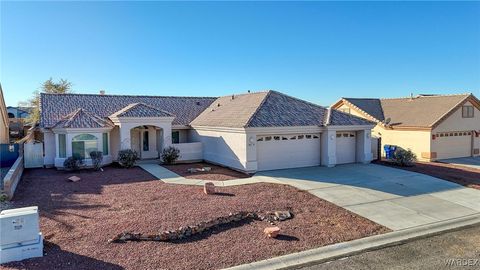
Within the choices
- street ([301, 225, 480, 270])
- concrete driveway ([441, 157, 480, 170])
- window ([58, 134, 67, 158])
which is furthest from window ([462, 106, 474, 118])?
window ([58, 134, 67, 158])

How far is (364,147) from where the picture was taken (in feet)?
72.6

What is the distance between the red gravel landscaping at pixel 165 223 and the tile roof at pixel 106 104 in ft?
26.5

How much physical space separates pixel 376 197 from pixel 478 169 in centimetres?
1325

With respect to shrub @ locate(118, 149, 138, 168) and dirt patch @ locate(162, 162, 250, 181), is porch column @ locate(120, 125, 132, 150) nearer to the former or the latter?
shrub @ locate(118, 149, 138, 168)

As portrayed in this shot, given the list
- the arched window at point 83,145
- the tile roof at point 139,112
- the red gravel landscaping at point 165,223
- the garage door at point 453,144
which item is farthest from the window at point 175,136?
the garage door at point 453,144

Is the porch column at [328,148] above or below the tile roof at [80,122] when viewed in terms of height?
below

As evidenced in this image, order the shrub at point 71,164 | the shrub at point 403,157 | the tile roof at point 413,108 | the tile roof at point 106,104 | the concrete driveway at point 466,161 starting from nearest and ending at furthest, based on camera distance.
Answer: the shrub at point 71,164 < the shrub at point 403,157 < the tile roof at point 106,104 < the concrete driveway at point 466,161 < the tile roof at point 413,108

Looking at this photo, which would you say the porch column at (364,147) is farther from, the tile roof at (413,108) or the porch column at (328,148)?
the tile roof at (413,108)

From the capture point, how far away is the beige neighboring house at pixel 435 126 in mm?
26234

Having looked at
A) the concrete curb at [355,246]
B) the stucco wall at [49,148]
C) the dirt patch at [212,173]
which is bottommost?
the concrete curb at [355,246]

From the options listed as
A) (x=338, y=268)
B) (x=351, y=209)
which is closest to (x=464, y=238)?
(x=351, y=209)

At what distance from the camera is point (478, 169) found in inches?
883

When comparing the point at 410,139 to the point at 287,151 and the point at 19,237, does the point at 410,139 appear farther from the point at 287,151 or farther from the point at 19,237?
the point at 19,237

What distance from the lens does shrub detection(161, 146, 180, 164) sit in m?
21.8
